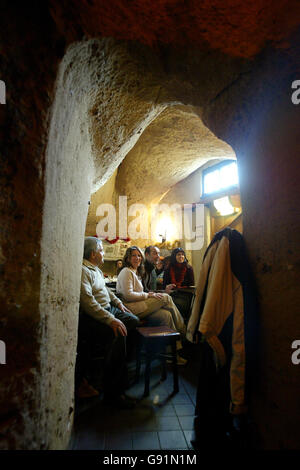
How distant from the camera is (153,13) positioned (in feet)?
4.28

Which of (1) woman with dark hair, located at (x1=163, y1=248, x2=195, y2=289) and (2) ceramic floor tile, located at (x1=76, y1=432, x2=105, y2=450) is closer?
(2) ceramic floor tile, located at (x1=76, y1=432, x2=105, y2=450)

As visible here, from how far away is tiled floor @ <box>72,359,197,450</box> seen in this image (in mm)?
1603

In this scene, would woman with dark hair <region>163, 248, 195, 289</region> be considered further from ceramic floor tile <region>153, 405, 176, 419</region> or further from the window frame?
the window frame

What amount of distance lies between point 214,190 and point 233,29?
18.2 ft

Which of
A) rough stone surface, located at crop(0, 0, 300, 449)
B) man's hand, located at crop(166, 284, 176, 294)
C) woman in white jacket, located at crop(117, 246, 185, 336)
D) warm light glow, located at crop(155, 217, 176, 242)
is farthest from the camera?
warm light glow, located at crop(155, 217, 176, 242)

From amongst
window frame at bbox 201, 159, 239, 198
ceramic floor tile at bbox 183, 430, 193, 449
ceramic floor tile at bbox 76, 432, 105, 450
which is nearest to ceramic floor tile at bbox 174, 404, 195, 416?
ceramic floor tile at bbox 183, 430, 193, 449

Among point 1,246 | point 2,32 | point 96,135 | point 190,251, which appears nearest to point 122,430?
point 1,246

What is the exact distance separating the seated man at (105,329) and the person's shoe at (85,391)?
202mm

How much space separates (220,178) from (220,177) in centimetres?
3

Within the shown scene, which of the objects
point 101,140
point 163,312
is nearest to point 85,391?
point 163,312

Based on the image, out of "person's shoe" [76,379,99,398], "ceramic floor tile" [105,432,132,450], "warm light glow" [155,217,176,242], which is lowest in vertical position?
"person's shoe" [76,379,99,398]

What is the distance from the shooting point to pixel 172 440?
64.9 inches

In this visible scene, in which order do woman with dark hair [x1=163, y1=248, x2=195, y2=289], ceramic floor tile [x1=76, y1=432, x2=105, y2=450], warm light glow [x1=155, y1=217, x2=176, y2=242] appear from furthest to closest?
1. warm light glow [x1=155, y1=217, x2=176, y2=242]
2. woman with dark hair [x1=163, y1=248, x2=195, y2=289]
3. ceramic floor tile [x1=76, y1=432, x2=105, y2=450]

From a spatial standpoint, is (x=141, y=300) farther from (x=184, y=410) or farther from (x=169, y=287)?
(x=184, y=410)
